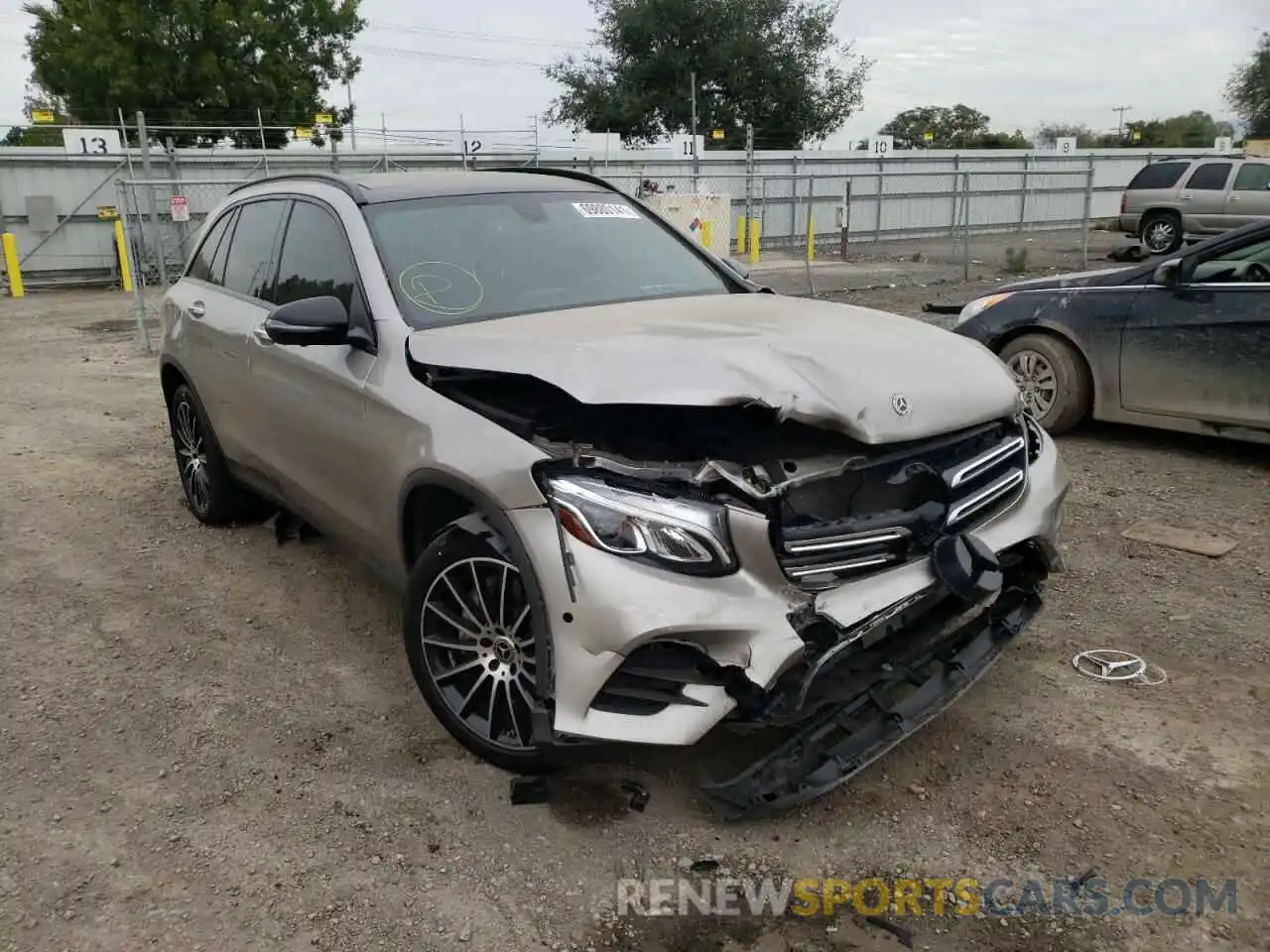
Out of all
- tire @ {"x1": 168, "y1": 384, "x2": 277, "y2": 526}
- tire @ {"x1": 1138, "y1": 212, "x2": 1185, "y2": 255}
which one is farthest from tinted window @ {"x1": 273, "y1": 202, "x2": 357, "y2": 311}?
tire @ {"x1": 1138, "y1": 212, "x2": 1185, "y2": 255}

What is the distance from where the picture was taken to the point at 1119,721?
11.3 ft

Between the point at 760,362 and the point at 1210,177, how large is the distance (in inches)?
756

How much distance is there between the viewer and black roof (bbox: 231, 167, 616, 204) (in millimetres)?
4156

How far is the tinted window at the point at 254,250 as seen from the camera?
4652mm

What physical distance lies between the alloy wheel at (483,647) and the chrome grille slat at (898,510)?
0.82m

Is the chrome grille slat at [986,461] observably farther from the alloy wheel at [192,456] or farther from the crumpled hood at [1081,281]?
the alloy wheel at [192,456]

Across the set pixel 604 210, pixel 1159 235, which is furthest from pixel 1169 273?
pixel 1159 235

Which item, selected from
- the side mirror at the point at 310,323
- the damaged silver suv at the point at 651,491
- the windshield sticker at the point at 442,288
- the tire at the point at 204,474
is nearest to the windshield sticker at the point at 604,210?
the damaged silver suv at the point at 651,491

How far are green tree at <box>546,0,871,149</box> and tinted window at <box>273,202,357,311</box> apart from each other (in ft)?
128

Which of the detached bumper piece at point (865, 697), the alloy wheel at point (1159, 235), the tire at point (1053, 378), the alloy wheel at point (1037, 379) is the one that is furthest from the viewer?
the alloy wheel at point (1159, 235)

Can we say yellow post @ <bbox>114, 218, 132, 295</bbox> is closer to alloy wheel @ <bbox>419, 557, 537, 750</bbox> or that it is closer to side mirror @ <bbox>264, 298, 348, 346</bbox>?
side mirror @ <bbox>264, 298, 348, 346</bbox>

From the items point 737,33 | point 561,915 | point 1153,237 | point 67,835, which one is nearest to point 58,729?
point 67,835

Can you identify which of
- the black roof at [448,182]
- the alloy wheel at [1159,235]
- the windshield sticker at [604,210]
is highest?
the black roof at [448,182]

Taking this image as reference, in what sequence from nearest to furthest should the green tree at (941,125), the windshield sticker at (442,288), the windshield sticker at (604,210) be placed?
the windshield sticker at (442,288) → the windshield sticker at (604,210) → the green tree at (941,125)
